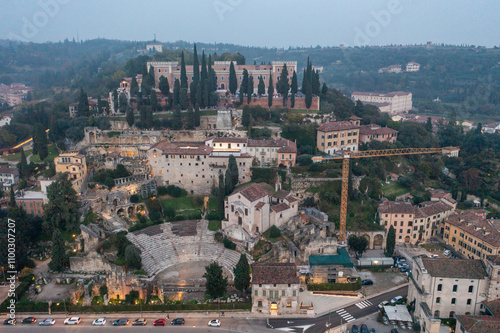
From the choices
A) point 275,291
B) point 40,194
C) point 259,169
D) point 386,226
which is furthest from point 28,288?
point 386,226

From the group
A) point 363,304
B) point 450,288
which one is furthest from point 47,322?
point 450,288

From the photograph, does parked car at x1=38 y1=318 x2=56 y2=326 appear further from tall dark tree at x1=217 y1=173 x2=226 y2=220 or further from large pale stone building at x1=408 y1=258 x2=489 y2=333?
large pale stone building at x1=408 y1=258 x2=489 y2=333

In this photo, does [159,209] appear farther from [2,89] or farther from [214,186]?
[2,89]

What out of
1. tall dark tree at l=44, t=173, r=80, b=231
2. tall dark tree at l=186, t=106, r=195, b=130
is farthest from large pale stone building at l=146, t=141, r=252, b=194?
tall dark tree at l=44, t=173, r=80, b=231

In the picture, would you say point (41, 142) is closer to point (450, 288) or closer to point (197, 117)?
point (197, 117)

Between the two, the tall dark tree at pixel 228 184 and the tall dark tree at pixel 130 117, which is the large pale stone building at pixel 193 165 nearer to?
the tall dark tree at pixel 228 184

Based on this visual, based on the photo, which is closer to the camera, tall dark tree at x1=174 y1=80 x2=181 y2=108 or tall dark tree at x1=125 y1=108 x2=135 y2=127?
tall dark tree at x1=125 y1=108 x2=135 y2=127

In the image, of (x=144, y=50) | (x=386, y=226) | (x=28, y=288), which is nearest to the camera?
(x=28, y=288)
